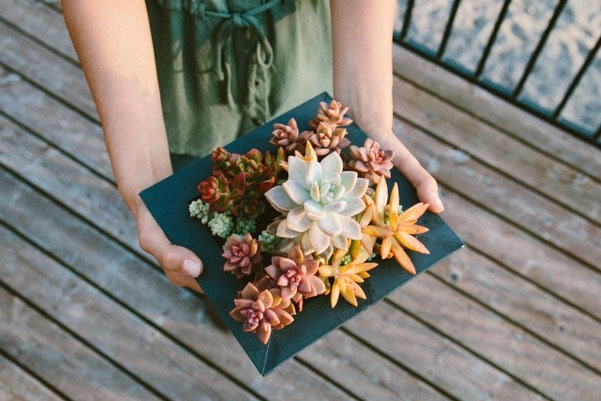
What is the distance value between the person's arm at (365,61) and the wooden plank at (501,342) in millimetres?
737

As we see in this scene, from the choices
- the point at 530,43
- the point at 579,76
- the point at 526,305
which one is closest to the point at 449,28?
the point at 579,76

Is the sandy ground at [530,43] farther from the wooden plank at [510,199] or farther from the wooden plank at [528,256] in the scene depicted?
the wooden plank at [528,256]

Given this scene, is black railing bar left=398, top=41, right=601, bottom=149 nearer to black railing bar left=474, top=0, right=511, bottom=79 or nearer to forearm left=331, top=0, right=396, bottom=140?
black railing bar left=474, top=0, right=511, bottom=79

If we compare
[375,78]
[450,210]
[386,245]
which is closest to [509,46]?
[450,210]

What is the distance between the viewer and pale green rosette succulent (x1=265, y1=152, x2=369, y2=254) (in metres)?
0.63

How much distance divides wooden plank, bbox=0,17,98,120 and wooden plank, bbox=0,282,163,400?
636 millimetres

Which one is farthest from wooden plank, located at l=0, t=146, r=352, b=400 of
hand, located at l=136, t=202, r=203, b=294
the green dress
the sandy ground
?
the sandy ground

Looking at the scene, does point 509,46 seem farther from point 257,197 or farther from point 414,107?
point 257,197

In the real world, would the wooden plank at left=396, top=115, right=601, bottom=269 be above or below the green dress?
below

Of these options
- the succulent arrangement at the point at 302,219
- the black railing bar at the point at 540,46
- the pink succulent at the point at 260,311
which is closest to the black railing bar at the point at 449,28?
the black railing bar at the point at 540,46

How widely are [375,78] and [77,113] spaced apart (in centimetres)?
114

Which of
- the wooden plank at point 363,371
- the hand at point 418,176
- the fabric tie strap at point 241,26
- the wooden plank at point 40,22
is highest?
the fabric tie strap at point 241,26

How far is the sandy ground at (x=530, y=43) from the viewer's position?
6.48 feet

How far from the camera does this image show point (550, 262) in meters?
Answer: 1.58
